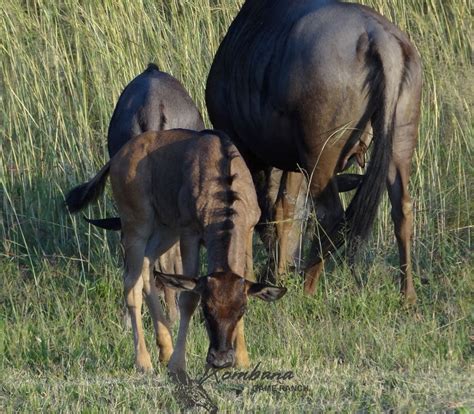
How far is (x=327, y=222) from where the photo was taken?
7.82m

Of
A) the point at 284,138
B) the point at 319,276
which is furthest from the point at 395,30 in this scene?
the point at 319,276

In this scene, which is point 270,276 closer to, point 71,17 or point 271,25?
point 271,25

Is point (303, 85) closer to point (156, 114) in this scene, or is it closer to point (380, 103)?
point (380, 103)

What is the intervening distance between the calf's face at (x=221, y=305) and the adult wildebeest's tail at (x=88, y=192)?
1487 millimetres

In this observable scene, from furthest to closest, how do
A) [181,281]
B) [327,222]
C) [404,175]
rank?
[327,222]
[404,175]
[181,281]

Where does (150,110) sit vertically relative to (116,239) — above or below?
above

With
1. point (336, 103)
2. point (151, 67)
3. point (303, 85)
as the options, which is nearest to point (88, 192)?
point (303, 85)

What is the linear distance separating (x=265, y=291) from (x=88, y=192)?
178cm

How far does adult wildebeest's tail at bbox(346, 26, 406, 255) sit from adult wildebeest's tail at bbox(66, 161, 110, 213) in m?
1.65

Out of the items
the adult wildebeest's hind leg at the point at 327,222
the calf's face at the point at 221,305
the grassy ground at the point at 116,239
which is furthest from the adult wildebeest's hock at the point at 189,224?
the adult wildebeest's hind leg at the point at 327,222

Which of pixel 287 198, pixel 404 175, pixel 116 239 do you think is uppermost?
pixel 404 175

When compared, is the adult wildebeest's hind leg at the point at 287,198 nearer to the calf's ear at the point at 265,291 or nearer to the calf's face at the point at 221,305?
the calf's ear at the point at 265,291

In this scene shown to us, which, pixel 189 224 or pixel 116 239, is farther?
pixel 116 239

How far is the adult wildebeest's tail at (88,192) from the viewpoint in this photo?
7285mm
